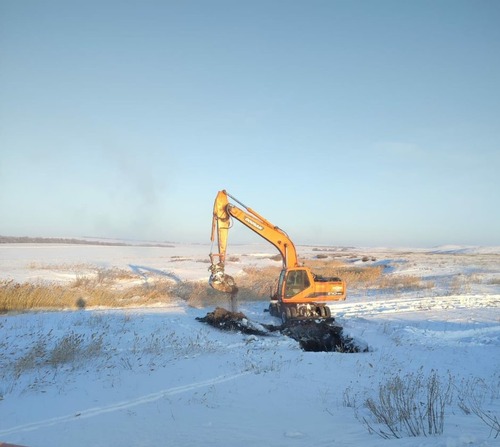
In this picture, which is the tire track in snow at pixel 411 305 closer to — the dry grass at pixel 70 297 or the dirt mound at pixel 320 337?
the dirt mound at pixel 320 337

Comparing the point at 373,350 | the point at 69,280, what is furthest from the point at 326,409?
the point at 69,280

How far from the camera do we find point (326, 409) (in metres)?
6.04

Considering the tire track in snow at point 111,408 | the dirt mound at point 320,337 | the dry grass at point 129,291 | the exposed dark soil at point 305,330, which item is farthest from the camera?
the dry grass at point 129,291

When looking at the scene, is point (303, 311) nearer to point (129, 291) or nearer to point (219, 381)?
point (219, 381)

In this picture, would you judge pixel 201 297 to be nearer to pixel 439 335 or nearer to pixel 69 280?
pixel 69 280

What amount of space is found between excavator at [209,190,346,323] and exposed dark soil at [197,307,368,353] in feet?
2.52

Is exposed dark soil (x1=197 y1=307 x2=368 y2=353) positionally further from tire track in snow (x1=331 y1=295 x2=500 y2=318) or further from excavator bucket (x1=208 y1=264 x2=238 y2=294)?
tire track in snow (x1=331 y1=295 x2=500 y2=318)

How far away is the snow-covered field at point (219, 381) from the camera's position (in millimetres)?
5066

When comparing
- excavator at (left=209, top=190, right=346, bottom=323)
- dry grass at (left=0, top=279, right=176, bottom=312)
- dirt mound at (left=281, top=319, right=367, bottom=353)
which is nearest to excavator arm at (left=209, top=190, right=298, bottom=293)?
excavator at (left=209, top=190, right=346, bottom=323)

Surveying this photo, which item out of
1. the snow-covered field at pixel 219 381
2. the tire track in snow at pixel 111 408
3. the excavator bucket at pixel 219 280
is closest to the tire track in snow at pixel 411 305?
the snow-covered field at pixel 219 381

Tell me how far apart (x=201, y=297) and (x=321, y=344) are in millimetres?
9821

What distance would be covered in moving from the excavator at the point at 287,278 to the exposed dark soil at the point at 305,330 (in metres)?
0.77

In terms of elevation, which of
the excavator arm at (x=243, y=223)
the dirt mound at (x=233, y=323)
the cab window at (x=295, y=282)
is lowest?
the dirt mound at (x=233, y=323)

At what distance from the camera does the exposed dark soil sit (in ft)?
39.9
